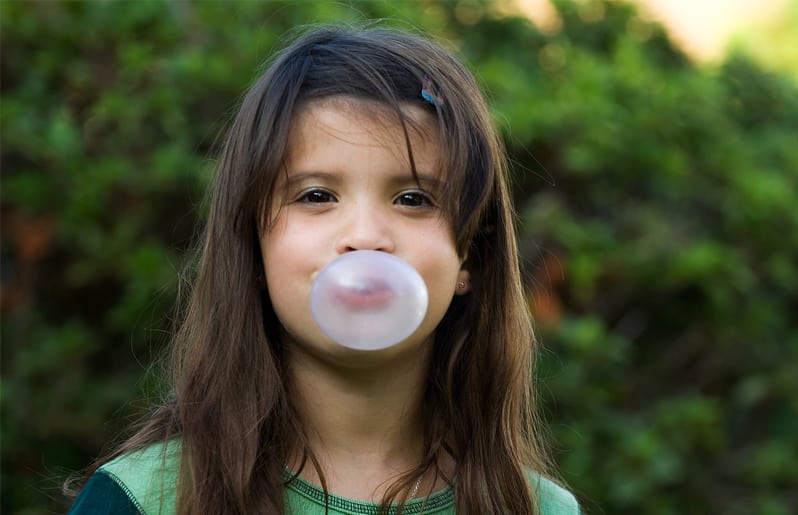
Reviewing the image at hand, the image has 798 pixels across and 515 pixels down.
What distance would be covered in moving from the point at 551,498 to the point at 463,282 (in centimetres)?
43

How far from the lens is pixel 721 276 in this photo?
416 cm

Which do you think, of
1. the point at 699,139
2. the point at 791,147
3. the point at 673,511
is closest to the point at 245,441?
the point at 673,511

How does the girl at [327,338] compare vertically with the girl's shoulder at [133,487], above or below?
above

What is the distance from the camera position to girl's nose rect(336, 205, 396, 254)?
2.02m

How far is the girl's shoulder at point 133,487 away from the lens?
2131 mm

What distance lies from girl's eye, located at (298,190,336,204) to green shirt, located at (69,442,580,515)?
1.55ft

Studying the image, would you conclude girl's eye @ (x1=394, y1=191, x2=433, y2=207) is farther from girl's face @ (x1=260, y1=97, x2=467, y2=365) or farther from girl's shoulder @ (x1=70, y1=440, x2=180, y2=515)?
girl's shoulder @ (x1=70, y1=440, x2=180, y2=515)

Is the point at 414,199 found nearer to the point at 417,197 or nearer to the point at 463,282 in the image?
the point at 417,197

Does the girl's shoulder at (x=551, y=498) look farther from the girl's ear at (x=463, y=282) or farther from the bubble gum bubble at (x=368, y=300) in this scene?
the bubble gum bubble at (x=368, y=300)

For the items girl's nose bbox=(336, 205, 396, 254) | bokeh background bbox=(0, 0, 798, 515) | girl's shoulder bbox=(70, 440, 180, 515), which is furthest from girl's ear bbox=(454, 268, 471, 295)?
bokeh background bbox=(0, 0, 798, 515)

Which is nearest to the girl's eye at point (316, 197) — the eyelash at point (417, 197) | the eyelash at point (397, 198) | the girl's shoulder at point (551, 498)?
the eyelash at point (397, 198)

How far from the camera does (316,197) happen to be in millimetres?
2088

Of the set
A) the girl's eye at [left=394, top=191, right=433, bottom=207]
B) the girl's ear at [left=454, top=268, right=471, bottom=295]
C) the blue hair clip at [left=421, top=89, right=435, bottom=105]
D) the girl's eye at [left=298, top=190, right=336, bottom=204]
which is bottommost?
the girl's ear at [left=454, top=268, right=471, bottom=295]

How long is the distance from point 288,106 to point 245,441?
1.84 feet
